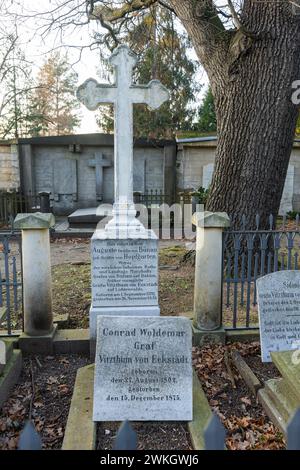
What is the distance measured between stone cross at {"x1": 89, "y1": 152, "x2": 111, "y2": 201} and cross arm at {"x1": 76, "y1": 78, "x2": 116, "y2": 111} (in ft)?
34.9

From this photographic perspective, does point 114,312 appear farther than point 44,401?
Yes

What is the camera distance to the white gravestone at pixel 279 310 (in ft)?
12.5

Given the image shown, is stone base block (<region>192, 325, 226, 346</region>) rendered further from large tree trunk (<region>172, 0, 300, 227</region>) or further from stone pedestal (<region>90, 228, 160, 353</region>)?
large tree trunk (<region>172, 0, 300, 227</region>)

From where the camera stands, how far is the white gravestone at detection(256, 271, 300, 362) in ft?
12.5

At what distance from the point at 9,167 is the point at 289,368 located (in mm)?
13671

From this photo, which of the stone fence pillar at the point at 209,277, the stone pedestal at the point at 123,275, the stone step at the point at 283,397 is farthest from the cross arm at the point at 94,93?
the stone step at the point at 283,397

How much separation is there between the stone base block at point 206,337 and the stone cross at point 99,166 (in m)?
11.2

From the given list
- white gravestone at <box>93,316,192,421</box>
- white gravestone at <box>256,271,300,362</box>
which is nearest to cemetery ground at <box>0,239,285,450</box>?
white gravestone at <box>93,316,192,421</box>

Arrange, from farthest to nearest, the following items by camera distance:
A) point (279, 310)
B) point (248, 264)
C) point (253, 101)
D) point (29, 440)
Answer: point (253, 101) < point (248, 264) < point (279, 310) < point (29, 440)

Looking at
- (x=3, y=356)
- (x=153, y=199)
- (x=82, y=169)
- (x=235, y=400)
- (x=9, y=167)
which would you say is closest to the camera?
(x=235, y=400)

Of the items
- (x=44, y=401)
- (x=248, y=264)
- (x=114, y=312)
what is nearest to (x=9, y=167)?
(x=114, y=312)

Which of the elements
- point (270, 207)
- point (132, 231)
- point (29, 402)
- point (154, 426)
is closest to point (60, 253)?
point (270, 207)

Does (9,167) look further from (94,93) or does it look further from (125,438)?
(125,438)

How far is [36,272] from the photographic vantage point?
13.3 ft
